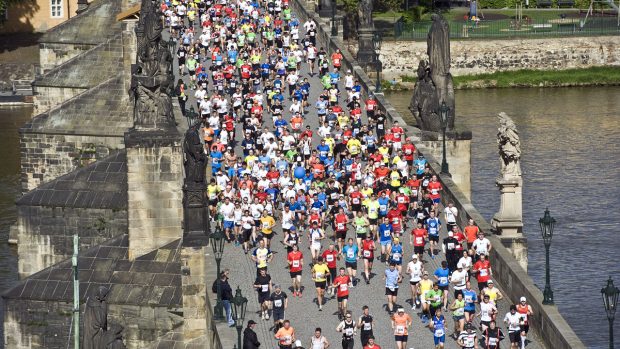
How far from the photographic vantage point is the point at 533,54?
412 feet

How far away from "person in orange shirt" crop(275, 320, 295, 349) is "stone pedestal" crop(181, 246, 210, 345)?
523cm

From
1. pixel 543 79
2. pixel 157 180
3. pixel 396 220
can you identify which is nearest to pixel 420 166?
pixel 396 220

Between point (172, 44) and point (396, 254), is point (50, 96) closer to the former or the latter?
point (172, 44)

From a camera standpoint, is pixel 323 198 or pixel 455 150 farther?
pixel 455 150

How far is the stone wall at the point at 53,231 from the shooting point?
70.9 m

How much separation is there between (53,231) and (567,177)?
A: 95.3ft

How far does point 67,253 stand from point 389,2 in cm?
5296

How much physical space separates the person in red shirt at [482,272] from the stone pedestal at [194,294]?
285 inches

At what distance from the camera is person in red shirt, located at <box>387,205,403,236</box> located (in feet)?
192

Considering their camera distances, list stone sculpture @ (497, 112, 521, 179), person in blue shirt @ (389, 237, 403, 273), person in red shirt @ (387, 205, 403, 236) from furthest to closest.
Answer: stone sculpture @ (497, 112, 521, 179) → person in red shirt @ (387, 205, 403, 236) → person in blue shirt @ (389, 237, 403, 273)

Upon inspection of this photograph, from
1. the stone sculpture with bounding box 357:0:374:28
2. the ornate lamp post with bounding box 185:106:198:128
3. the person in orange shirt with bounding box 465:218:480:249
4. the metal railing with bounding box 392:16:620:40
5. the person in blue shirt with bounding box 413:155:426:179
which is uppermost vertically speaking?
the stone sculpture with bounding box 357:0:374:28

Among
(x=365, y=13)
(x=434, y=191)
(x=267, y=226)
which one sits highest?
(x=365, y=13)

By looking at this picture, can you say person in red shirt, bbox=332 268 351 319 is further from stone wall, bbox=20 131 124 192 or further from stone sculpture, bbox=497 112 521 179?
stone wall, bbox=20 131 124 192

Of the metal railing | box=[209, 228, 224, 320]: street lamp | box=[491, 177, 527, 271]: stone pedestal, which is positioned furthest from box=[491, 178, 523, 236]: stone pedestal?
the metal railing
